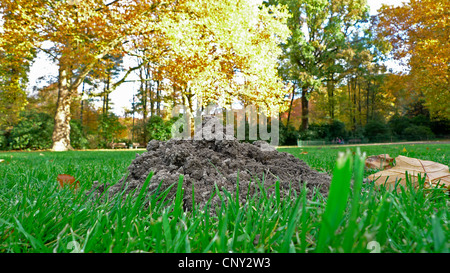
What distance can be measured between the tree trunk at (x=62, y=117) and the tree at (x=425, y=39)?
16.4 m

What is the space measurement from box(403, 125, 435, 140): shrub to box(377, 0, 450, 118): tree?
689 centimetres

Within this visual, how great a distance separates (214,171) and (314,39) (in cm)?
2515

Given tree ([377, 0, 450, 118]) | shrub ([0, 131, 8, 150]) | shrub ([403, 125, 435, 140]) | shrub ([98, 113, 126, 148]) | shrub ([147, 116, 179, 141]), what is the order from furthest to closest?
1. shrub ([403, 125, 435, 140])
2. shrub ([98, 113, 126, 148])
3. shrub ([147, 116, 179, 141])
4. shrub ([0, 131, 8, 150])
5. tree ([377, 0, 450, 118])

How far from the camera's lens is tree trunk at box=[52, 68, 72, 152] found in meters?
13.2

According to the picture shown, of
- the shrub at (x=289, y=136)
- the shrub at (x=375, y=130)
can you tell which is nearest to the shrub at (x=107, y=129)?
the shrub at (x=289, y=136)

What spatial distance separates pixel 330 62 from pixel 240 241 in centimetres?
2624

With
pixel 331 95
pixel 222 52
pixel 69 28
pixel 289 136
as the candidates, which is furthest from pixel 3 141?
pixel 331 95

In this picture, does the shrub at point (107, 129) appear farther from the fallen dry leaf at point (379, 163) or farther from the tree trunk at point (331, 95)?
the fallen dry leaf at point (379, 163)

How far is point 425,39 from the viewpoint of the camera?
13328 millimetres

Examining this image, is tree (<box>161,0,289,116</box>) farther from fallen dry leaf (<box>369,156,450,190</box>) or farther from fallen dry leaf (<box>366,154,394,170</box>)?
fallen dry leaf (<box>369,156,450,190</box>)

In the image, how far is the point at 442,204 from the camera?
1.28 metres

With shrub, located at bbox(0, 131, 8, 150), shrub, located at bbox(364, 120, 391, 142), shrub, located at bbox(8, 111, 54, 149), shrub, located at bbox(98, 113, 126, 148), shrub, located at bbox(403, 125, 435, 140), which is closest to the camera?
shrub, located at bbox(0, 131, 8, 150)

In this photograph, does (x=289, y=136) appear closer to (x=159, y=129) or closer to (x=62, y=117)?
→ (x=159, y=129)

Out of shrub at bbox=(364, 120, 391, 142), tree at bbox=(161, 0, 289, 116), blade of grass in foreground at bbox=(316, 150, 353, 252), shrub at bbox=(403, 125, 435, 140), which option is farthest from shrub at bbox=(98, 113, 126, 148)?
shrub at bbox=(403, 125, 435, 140)
